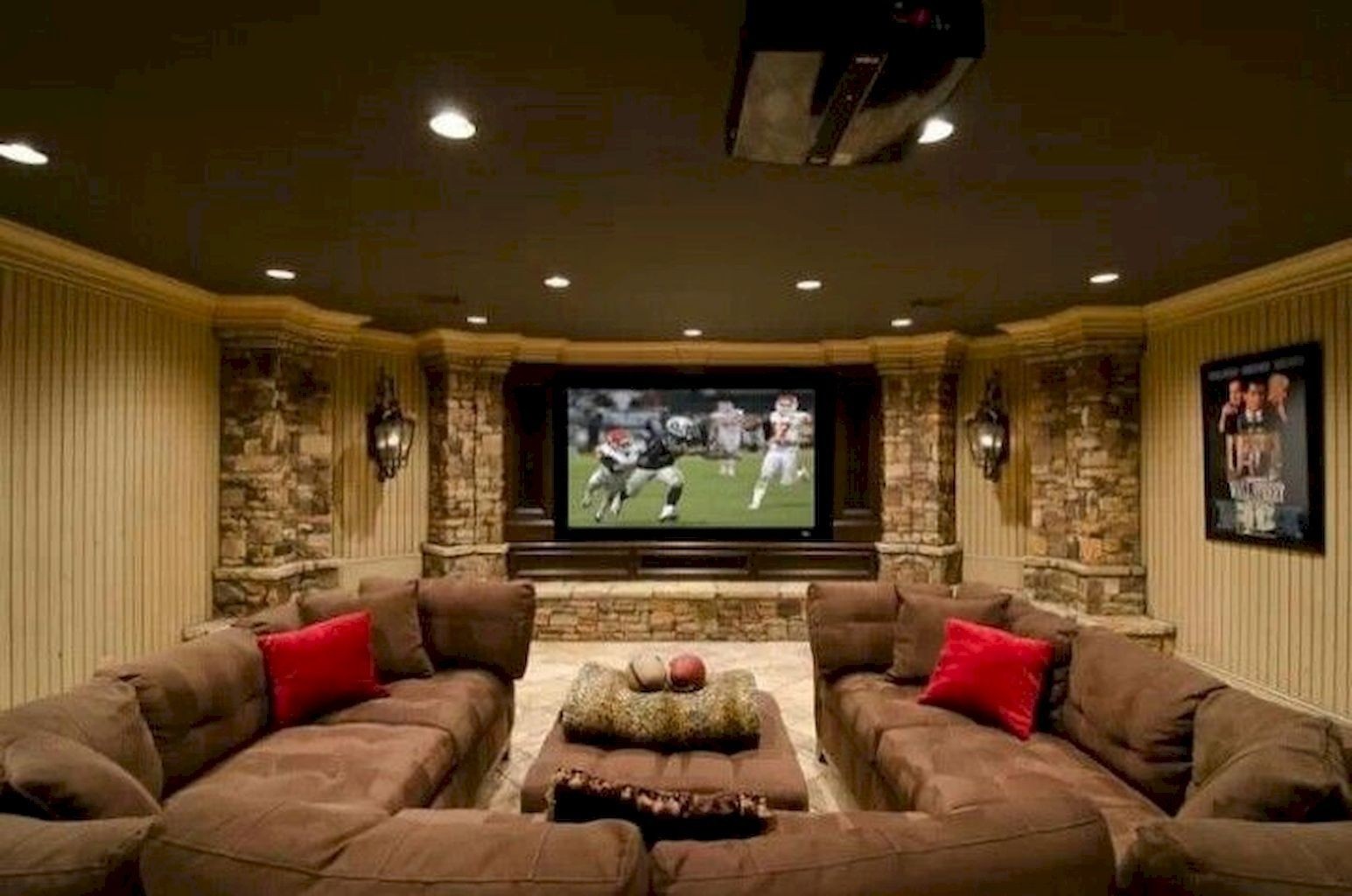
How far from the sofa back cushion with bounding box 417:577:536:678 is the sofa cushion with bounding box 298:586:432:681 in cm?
10

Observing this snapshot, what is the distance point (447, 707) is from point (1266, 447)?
14.6 feet

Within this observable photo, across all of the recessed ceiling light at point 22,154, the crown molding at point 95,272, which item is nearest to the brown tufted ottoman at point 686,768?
the recessed ceiling light at point 22,154

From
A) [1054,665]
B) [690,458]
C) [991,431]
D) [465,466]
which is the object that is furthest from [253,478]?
[991,431]

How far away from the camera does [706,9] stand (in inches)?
67.1

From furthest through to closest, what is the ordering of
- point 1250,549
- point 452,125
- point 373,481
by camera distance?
1. point 373,481
2. point 1250,549
3. point 452,125

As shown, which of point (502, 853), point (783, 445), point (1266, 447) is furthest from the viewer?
point (783, 445)

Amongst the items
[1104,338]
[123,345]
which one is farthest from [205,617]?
[1104,338]

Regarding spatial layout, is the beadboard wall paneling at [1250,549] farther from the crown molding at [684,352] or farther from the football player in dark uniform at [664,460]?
the football player in dark uniform at [664,460]

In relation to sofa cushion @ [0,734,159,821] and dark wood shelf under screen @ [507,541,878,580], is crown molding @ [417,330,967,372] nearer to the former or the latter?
dark wood shelf under screen @ [507,541,878,580]

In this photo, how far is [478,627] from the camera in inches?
143

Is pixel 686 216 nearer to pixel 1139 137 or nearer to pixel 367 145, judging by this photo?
pixel 367 145

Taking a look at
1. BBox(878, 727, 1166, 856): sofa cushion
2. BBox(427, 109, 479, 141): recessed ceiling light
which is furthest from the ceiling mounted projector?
BBox(878, 727, 1166, 856): sofa cushion

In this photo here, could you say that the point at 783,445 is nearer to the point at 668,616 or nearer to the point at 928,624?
the point at 668,616

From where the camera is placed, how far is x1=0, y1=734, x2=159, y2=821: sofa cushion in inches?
59.1
